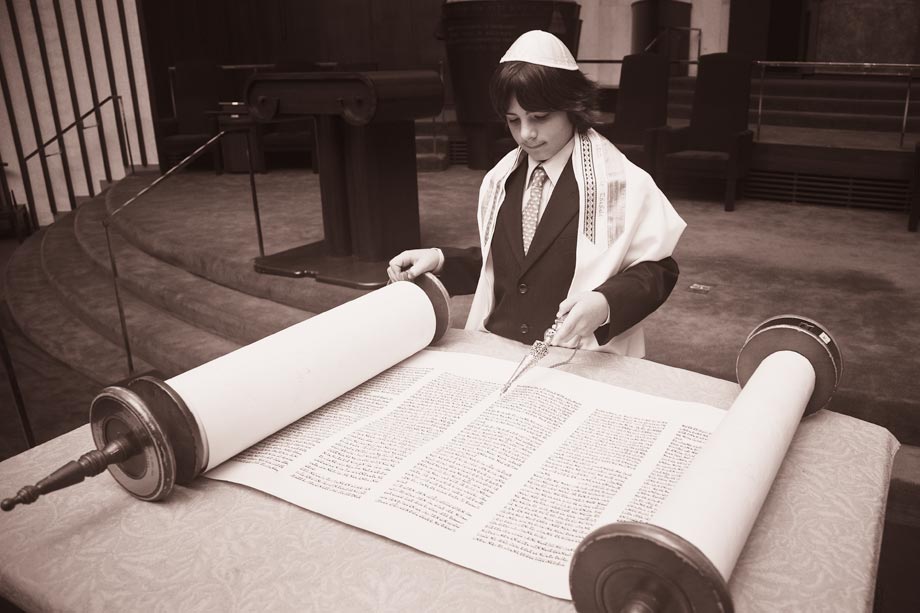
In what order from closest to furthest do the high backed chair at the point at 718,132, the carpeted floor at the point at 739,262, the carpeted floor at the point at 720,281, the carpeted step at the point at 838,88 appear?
the carpeted floor at the point at 720,281, the carpeted floor at the point at 739,262, the high backed chair at the point at 718,132, the carpeted step at the point at 838,88

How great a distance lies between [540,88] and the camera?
127 centimetres

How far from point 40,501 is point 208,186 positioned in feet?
20.7

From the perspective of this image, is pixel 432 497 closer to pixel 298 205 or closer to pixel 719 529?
pixel 719 529

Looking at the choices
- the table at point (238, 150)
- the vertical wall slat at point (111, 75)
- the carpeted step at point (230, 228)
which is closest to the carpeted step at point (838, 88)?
the table at point (238, 150)

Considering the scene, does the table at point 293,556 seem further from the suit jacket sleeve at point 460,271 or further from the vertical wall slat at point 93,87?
the vertical wall slat at point 93,87

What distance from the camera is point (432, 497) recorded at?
85cm

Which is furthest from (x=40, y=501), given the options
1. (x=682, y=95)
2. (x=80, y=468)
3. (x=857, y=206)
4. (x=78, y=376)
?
(x=682, y=95)

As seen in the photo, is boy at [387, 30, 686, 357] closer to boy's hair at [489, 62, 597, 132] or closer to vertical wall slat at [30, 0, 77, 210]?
boy's hair at [489, 62, 597, 132]

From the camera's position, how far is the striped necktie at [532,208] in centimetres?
145

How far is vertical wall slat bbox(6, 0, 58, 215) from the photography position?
7.33 meters

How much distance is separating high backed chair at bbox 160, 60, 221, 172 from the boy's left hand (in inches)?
270

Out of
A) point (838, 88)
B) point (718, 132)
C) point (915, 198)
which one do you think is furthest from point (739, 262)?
point (838, 88)

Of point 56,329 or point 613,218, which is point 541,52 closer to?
point 613,218

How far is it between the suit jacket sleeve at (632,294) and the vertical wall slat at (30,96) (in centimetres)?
727
